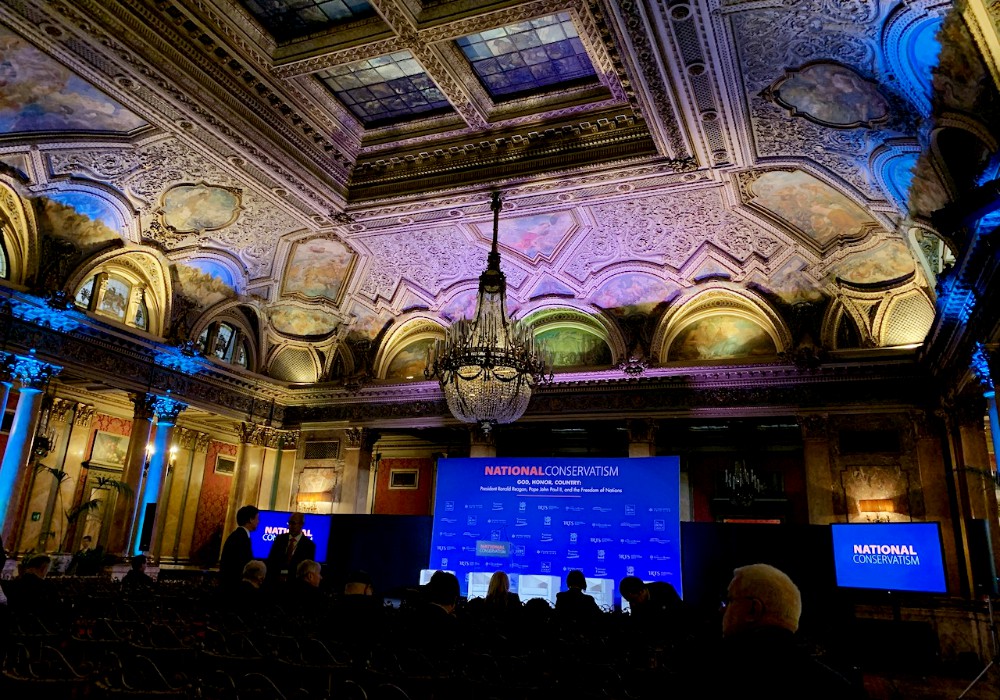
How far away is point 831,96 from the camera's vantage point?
8.05 metres

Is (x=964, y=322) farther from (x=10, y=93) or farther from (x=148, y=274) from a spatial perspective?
(x=148, y=274)

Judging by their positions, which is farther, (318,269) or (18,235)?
(318,269)

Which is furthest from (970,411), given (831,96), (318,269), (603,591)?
(318,269)

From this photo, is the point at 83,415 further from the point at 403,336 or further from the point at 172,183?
the point at 172,183

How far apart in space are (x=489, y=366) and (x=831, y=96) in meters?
5.21

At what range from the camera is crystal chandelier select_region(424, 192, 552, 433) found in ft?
30.6

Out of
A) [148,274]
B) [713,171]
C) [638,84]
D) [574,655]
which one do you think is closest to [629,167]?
[713,171]

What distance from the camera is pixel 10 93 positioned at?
8.35 meters

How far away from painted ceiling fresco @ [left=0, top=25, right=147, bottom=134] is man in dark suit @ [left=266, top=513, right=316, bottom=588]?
5.80 metres

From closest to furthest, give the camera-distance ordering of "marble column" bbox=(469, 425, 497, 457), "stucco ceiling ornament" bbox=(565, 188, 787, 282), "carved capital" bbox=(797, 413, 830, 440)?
1. "stucco ceiling ornament" bbox=(565, 188, 787, 282)
2. "carved capital" bbox=(797, 413, 830, 440)
3. "marble column" bbox=(469, 425, 497, 457)

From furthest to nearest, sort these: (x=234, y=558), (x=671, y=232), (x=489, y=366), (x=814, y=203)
→ (x=671, y=232)
(x=814, y=203)
(x=489, y=366)
(x=234, y=558)

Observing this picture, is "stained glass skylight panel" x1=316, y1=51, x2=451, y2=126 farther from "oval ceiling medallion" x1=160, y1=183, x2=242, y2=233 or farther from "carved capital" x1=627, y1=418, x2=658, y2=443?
"carved capital" x1=627, y1=418, x2=658, y2=443

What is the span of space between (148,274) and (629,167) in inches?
349

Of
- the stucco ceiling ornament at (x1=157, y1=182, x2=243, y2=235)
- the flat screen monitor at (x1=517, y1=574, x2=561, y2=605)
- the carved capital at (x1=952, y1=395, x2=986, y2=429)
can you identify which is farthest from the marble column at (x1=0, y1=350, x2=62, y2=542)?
the carved capital at (x1=952, y1=395, x2=986, y2=429)
